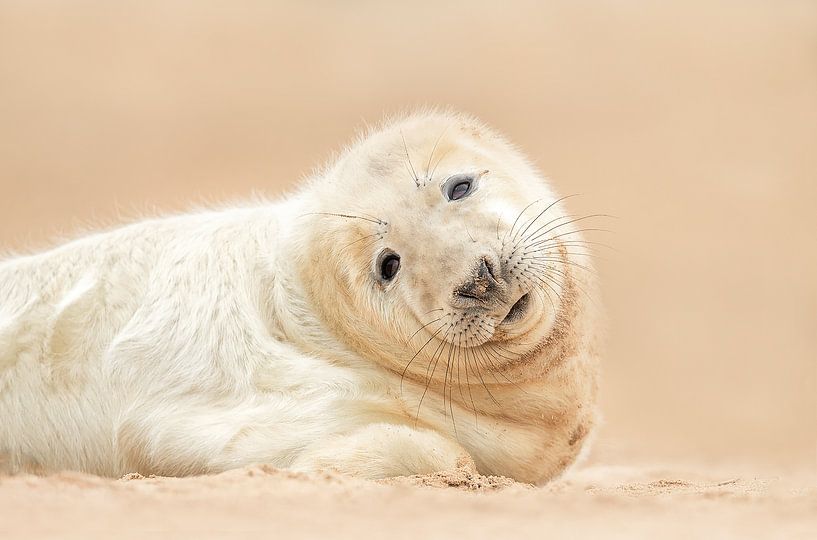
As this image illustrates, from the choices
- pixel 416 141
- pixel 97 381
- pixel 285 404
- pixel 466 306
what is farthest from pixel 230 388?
pixel 416 141

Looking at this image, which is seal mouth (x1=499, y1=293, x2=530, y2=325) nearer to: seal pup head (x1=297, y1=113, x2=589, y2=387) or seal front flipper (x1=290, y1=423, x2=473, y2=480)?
seal pup head (x1=297, y1=113, x2=589, y2=387)

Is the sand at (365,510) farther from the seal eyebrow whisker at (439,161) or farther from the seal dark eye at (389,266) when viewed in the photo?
the seal eyebrow whisker at (439,161)

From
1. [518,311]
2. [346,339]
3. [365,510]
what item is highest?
[518,311]

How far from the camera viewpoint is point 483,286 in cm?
374

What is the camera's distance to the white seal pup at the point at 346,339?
12.6ft

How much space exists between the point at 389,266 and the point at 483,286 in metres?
0.53

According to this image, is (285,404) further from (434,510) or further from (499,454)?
(434,510)

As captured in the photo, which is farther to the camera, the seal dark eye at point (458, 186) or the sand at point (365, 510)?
the seal dark eye at point (458, 186)

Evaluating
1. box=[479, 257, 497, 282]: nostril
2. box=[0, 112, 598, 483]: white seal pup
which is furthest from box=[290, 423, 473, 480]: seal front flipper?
box=[479, 257, 497, 282]: nostril

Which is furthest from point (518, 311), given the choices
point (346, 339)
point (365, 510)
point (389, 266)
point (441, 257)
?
point (365, 510)

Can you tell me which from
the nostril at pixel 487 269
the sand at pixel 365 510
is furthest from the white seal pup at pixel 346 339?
the sand at pixel 365 510

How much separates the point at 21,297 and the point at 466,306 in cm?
195

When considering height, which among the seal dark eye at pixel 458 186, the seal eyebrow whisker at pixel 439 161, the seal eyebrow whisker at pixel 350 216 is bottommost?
the seal eyebrow whisker at pixel 350 216

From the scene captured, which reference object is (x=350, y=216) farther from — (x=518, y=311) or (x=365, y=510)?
(x=365, y=510)
